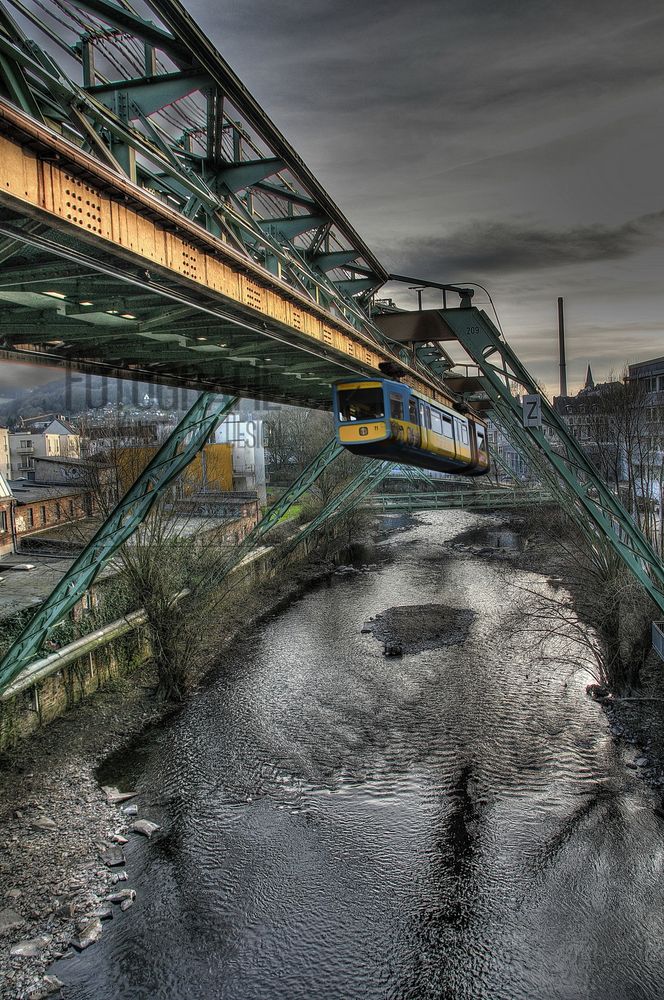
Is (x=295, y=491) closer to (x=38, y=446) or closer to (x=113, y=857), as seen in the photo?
(x=113, y=857)

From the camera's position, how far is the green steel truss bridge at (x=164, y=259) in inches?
210

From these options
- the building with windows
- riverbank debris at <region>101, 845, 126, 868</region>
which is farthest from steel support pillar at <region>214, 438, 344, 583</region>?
riverbank debris at <region>101, 845, 126, 868</region>

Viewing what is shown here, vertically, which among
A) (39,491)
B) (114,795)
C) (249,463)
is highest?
(249,463)

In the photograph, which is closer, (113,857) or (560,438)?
(113,857)

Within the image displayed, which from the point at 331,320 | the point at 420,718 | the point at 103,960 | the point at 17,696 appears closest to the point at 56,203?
the point at 331,320

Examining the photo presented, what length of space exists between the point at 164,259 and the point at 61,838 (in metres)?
10.7

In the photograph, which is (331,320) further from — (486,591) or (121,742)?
(486,591)

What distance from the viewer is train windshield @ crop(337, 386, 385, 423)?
14.8m

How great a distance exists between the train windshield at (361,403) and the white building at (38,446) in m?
28.9

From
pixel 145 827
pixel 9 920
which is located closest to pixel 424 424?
pixel 145 827

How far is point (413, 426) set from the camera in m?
16.4

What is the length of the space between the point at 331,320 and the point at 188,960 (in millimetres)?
10243

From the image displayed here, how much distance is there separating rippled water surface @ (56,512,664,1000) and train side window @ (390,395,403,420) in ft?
25.9

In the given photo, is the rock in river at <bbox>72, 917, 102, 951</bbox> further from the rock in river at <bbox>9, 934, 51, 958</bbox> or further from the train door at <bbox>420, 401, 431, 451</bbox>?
the train door at <bbox>420, 401, 431, 451</bbox>
